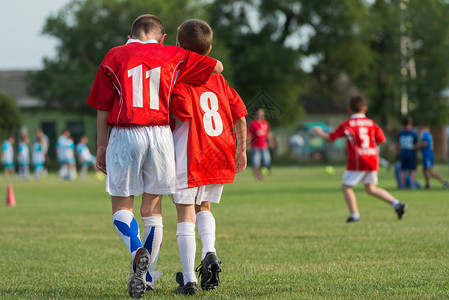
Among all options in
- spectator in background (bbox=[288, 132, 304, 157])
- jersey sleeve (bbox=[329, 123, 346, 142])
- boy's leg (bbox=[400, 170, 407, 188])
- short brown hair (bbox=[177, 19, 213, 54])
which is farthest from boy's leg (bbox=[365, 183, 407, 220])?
spectator in background (bbox=[288, 132, 304, 157])

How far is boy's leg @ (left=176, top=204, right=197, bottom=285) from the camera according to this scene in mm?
5121

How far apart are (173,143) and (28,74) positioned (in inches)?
1835

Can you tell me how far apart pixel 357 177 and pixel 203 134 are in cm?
595

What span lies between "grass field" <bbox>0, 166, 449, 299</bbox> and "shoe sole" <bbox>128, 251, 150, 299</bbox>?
0.98 feet

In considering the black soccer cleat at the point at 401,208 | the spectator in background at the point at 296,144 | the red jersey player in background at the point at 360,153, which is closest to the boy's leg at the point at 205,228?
the red jersey player in background at the point at 360,153

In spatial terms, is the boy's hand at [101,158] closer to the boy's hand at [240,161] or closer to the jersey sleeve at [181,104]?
the jersey sleeve at [181,104]

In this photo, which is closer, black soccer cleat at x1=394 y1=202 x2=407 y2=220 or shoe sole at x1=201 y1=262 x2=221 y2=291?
shoe sole at x1=201 y1=262 x2=221 y2=291

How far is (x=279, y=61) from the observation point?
4909cm

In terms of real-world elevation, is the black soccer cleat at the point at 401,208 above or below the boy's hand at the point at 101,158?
below

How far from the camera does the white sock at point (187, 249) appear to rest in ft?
16.8

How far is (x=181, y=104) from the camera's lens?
5086 millimetres

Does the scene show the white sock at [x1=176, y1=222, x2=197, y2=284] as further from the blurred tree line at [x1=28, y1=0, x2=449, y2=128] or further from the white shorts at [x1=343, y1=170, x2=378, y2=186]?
the blurred tree line at [x1=28, y1=0, x2=449, y2=128]

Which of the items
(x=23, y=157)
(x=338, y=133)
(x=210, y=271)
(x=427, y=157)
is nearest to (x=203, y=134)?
(x=210, y=271)

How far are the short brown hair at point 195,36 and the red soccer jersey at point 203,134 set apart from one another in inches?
9.4
